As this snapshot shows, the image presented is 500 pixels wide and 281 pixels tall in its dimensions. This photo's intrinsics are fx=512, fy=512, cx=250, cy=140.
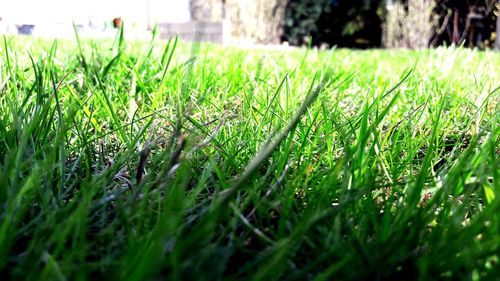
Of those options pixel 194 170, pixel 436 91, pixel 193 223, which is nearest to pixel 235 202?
pixel 193 223

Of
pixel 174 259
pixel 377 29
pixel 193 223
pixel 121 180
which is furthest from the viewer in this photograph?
pixel 377 29

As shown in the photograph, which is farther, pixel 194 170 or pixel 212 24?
pixel 212 24

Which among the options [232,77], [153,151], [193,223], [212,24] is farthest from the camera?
[212,24]

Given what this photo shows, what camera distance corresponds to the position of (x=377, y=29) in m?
11.3

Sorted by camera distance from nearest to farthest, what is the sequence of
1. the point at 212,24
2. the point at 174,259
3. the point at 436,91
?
the point at 174,259 → the point at 436,91 → the point at 212,24

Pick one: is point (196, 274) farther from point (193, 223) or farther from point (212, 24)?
point (212, 24)

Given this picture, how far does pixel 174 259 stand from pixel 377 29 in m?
11.6

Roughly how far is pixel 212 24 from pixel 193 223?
8.86 meters

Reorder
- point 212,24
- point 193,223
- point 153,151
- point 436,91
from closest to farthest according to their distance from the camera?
point 193,223 < point 153,151 < point 436,91 < point 212,24

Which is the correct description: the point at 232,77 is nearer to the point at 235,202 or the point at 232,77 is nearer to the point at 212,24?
the point at 235,202

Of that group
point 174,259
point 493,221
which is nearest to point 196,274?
point 174,259

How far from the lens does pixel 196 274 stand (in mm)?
426

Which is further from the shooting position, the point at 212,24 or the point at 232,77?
the point at 212,24

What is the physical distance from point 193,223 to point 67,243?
14 cm
